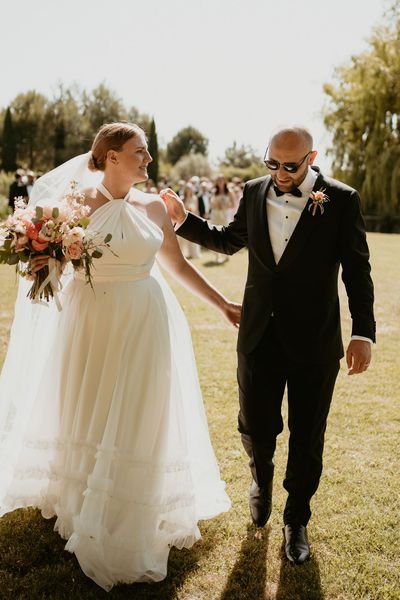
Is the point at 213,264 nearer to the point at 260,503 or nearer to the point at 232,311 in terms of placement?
the point at 232,311

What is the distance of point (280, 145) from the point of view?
297cm

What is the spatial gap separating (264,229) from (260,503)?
1.74m

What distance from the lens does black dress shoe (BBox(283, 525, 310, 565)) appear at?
10.5 ft

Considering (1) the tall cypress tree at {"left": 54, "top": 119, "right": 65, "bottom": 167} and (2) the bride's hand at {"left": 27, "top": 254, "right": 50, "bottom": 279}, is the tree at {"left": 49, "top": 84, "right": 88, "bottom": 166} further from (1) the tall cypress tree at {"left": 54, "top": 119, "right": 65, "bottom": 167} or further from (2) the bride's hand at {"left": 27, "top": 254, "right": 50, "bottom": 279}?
(2) the bride's hand at {"left": 27, "top": 254, "right": 50, "bottom": 279}

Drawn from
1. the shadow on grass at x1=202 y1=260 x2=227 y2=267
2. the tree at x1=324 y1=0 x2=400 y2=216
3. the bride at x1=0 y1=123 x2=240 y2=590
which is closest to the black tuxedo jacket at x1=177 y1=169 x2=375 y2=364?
the bride at x1=0 y1=123 x2=240 y2=590

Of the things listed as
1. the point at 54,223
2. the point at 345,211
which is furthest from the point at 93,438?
the point at 345,211

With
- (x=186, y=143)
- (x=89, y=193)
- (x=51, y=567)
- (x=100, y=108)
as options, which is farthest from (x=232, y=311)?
(x=186, y=143)

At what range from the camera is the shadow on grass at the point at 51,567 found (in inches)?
113

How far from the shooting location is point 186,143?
8900 centimetres

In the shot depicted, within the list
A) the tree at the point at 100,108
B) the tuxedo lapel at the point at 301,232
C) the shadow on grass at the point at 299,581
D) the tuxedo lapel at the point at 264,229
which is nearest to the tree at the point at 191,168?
the tree at the point at 100,108

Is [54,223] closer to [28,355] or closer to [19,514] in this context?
[28,355]

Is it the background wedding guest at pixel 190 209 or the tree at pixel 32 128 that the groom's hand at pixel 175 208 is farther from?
the tree at pixel 32 128

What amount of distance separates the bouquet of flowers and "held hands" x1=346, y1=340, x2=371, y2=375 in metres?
1.49

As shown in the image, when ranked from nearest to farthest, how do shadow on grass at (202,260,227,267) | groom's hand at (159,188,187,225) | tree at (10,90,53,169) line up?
groom's hand at (159,188,187,225)
shadow on grass at (202,260,227,267)
tree at (10,90,53,169)
